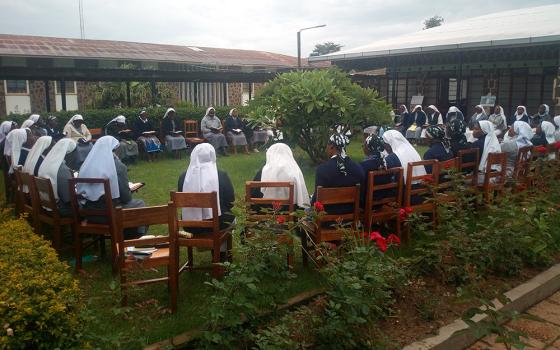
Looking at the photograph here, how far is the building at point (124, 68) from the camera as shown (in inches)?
659

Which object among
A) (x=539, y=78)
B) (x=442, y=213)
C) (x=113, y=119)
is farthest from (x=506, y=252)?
(x=539, y=78)

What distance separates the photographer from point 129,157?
12320mm

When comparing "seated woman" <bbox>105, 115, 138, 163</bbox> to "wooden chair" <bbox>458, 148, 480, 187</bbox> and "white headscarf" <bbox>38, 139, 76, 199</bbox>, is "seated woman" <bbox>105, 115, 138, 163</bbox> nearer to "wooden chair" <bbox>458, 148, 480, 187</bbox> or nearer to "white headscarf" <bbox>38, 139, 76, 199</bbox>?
"white headscarf" <bbox>38, 139, 76, 199</bbox>

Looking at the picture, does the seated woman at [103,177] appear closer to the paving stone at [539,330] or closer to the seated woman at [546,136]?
the paving stone at [539,330]

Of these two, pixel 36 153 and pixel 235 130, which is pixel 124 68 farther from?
pixel 36 153

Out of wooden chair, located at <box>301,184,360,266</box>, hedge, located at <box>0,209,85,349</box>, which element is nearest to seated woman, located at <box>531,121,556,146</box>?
wooden chair, located at <box>301,184,360,266</box>

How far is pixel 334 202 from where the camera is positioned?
4.45 metres

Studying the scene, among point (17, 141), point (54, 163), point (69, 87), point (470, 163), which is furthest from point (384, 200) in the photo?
point (69, 87)

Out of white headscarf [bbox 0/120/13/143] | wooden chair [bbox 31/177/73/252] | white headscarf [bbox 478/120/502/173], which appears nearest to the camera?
wooden chair [bbox 31/177/73/252]

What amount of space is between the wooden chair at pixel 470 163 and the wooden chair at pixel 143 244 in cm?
389

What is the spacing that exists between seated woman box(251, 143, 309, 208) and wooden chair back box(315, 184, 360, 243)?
0.42 meters

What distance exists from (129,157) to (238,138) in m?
3.13

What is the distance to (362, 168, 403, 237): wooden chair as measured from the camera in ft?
16.4

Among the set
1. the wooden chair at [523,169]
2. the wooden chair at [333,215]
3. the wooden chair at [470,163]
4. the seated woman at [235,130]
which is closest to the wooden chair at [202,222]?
the wooden chair at [333,215]
